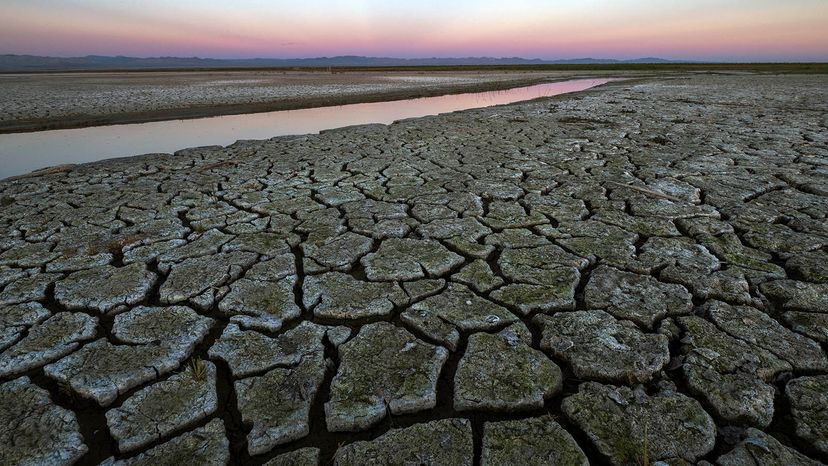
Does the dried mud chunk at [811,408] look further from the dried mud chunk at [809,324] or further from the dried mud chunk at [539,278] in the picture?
the dried mud chunk at [539,278]

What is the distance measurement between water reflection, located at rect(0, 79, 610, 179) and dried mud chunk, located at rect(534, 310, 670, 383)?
263 inches

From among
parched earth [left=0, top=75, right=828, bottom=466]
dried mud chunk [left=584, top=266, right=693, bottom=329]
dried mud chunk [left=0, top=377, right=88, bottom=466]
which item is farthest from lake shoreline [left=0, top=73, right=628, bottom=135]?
dried mud chunk [left=584, top=266, right=693, bottom=329]

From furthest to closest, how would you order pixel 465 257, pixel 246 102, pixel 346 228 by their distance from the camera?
pixel 246 102, pixel 346 228, pixel 465 257

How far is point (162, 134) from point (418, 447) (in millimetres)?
9040

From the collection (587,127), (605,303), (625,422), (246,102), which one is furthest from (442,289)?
(246,102)

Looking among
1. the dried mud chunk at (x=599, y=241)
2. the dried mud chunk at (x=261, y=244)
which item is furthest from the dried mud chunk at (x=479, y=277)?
the dried mud chunk at (x=261, y=244)

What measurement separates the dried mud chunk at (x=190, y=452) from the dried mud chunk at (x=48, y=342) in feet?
2.57

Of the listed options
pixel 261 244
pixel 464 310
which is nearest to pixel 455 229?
pixel 464 310

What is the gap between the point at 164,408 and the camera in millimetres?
1580

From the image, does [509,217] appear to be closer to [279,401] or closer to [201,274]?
[201,274]

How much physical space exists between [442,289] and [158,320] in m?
1.42

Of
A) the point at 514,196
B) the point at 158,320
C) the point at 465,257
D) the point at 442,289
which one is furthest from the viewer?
the point at 514,196

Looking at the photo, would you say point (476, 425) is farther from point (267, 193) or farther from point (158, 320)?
point (267, 193)

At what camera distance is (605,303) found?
2.17 m
